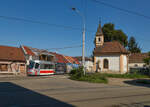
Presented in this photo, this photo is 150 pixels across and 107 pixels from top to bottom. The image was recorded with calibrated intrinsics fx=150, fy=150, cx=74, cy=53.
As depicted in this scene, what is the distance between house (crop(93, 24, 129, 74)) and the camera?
113 ft

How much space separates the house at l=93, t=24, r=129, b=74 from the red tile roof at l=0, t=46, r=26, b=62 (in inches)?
696

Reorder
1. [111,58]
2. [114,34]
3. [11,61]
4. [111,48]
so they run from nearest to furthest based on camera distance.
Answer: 1. [11,61]
2. [111,58]
3. [111,48]
4. [114,34]

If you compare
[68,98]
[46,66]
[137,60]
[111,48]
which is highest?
[111,48]

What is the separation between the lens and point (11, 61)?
30.2 m

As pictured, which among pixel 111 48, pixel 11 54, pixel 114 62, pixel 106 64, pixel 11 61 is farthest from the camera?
pixel 111 48

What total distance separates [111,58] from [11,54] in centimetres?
2248

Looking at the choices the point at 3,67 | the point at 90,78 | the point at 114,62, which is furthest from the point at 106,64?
the point at 3,67

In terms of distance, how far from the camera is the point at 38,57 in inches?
1390

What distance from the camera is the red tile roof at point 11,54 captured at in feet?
98.4

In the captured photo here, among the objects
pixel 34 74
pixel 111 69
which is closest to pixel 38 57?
pixel 34 74

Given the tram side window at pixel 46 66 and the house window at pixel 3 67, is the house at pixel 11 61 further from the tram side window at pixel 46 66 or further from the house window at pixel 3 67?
the tram side window at pixel 46 66

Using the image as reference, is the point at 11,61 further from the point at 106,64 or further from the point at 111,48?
the point at 111,48

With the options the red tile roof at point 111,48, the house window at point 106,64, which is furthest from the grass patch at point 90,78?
the red tile roof at point 111,48

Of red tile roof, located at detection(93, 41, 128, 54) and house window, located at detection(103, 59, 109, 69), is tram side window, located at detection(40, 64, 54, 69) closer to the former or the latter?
red tile roof, located at detection(93, 41, 128, 54)
